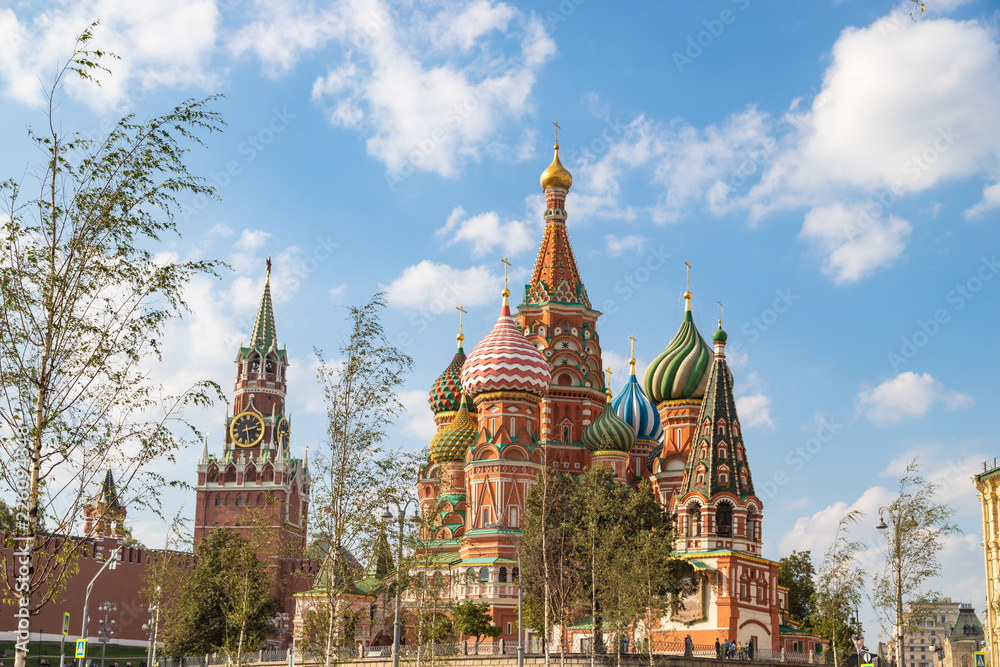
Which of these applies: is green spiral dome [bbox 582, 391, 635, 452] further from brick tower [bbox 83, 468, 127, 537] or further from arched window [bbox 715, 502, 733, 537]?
brick tower [bbox 83, 468, 127, 537]

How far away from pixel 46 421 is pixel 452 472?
45.8 meters

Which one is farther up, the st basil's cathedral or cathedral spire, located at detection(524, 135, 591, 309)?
cathedral spire, located at detection(524, 135, 591, 309)

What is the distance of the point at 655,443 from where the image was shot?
59.8m

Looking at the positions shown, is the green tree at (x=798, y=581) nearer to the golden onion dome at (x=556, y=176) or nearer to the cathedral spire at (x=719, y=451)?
the cathedral spire at (x=719, y=451)

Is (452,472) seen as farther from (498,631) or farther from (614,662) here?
(614,662)

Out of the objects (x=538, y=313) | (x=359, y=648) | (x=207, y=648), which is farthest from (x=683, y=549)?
(x=207, y=648)

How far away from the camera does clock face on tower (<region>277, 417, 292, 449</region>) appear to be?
99.9m

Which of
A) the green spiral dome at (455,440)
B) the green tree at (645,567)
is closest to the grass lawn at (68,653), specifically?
the green spiral dome at (455,440)

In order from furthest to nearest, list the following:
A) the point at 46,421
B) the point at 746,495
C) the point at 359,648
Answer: the point at 746,495 < the point at 359,648 < the point at 46,421

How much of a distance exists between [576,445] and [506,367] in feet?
23.9

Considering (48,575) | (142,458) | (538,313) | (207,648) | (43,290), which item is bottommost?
(207,648)

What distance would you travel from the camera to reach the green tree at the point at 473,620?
4269 centimetres

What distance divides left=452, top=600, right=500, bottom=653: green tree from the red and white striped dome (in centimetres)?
1118

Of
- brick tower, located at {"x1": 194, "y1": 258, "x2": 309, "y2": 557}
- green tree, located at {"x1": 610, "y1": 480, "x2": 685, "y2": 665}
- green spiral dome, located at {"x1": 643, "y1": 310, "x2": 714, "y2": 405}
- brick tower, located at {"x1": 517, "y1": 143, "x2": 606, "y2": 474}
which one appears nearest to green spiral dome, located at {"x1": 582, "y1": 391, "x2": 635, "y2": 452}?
brick tower, located at {"x1": 517, "y1": 143, "x2": 606, "y2": 474}
